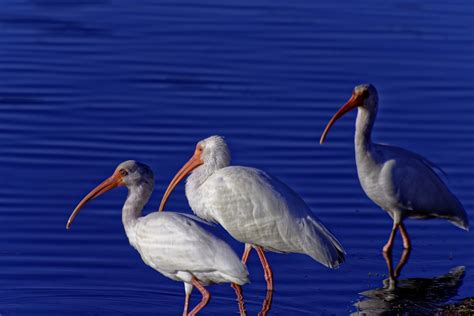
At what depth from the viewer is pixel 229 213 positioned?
10.8 metres

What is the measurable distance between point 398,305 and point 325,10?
1091 cm

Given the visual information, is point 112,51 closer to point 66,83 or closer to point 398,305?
point 66,83

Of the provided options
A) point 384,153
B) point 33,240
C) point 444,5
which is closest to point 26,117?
point 33,240

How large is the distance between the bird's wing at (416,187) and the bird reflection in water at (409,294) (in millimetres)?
803

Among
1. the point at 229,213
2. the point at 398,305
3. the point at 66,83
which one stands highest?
the point at 66,83

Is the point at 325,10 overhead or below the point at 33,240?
overhead

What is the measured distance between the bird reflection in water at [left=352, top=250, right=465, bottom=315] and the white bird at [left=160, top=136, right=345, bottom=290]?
47 centimetres

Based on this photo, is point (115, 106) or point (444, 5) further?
point (444, 5)

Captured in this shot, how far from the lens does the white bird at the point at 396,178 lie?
480 inches

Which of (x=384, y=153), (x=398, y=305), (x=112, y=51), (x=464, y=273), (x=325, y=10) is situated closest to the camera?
(x=398, y=305)

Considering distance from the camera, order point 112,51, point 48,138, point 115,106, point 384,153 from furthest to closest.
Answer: point 112,51
point 115,106
point 48,138
point 384,153

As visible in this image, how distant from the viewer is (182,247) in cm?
955

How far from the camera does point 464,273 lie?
37.1 feet

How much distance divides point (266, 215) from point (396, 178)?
2003 mm
